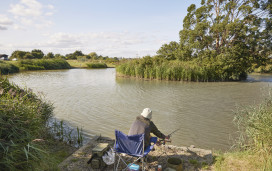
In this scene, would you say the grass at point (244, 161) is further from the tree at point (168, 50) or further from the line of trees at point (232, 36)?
the tree at point (168, 50)

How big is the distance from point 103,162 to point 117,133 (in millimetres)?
809

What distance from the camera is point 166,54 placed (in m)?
28.7

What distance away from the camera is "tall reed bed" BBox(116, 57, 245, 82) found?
1909 centimetres

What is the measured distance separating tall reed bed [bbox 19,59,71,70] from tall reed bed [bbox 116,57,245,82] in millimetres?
20665

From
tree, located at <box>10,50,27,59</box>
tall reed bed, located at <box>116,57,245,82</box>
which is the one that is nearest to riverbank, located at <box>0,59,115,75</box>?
tall reed bed, located at <box>116,57,245,82</box>

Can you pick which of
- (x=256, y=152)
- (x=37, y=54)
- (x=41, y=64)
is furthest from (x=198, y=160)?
(x=37, y=54)

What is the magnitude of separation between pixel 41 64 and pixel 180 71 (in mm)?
28972

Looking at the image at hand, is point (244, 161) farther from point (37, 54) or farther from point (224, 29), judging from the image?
point (37, 54)

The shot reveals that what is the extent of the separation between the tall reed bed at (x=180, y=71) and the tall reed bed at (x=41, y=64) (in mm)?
20665

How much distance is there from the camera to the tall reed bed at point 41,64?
3271 cm

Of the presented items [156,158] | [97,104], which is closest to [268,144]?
[156,158]

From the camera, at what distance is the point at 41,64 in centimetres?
3603

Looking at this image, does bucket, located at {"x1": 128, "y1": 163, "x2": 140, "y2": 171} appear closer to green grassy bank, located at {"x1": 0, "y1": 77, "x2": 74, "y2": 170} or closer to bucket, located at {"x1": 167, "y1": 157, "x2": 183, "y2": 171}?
bucket, located at {"x1": 167, "y1": 157, "x2": 183, "y2": 171}

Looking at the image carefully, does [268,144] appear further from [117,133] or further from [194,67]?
[194,67]
